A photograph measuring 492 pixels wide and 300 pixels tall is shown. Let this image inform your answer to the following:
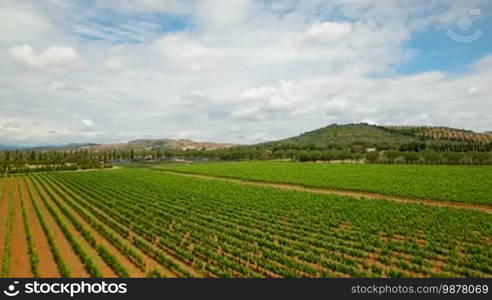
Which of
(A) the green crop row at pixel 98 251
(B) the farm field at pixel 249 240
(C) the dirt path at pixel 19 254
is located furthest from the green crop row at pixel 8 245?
(A) the green crop row at pixel 98 251

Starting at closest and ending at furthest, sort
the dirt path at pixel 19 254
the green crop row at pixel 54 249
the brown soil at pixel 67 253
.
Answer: the green crop row at pixel 54 249
the brown soil at pixel 67 253
the dirt path at pixel 19 254

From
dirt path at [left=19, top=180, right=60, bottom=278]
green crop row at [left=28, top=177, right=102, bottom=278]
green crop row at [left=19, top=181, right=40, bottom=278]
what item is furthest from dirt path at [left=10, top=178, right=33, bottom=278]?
green crop row at [left=28, top=177, right=102, bottom=278]

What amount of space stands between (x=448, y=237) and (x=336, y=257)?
9178mm

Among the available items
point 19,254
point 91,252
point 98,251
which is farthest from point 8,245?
point 98,251

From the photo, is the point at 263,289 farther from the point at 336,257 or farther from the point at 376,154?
the point at 376,154

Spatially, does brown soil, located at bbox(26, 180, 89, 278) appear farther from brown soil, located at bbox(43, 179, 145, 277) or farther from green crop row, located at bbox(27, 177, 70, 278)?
brown soil, located at bbox(43, 179, 145, 277)

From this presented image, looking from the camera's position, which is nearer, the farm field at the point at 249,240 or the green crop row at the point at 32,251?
the farm field at the point at 249,240

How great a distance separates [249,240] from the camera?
21.8 meters

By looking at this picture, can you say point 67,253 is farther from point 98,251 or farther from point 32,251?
point 32,251

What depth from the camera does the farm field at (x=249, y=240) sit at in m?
16.5

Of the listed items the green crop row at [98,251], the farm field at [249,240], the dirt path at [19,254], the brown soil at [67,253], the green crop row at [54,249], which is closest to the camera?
the farm field at [249,240]

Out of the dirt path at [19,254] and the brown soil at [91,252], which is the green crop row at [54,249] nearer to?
the dirt path at [19,254]

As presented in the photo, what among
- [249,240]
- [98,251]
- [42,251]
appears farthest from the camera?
[249,240]

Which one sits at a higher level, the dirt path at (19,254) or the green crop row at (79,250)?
the green crop row at (79,250)
